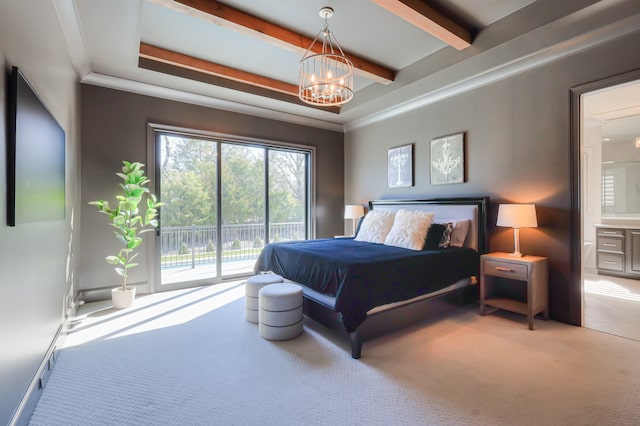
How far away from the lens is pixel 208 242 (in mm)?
4543

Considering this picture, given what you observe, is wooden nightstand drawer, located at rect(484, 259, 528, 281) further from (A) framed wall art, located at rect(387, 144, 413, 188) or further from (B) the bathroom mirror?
(B) the bathroom mirror

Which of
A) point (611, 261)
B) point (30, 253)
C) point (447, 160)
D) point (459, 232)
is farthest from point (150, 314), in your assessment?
point (611, 261)

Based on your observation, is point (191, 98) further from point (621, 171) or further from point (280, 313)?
point (621, 171)

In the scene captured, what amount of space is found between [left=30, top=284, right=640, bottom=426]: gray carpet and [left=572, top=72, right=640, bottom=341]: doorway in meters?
1.31

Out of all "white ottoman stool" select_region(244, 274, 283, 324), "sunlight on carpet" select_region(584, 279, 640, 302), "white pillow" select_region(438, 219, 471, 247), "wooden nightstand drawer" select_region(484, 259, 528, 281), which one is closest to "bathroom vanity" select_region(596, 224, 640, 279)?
"sunlight on carpet" select_region(584, 279, 640, 302)

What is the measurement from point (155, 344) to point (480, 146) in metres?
4.13

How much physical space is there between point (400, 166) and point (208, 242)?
3242 millimetres

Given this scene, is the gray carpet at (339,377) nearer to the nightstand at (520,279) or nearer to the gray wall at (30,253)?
the nightstand at (520,279)

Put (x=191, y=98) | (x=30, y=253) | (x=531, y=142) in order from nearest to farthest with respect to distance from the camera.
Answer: (x=30, y=253) < (x=531, y=142) < (x=191, y=98)

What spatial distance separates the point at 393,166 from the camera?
4805 mm

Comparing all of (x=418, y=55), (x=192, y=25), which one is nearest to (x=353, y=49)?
(x=418, y=55)

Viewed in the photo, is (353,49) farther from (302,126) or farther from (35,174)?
(35,174)

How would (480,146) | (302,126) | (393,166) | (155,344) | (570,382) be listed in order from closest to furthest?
1. (570,382)
2. (155,344)
3. (480,146)
4. (393,166)
5. (302,126)

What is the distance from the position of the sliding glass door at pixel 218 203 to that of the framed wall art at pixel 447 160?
2273 millimetres
